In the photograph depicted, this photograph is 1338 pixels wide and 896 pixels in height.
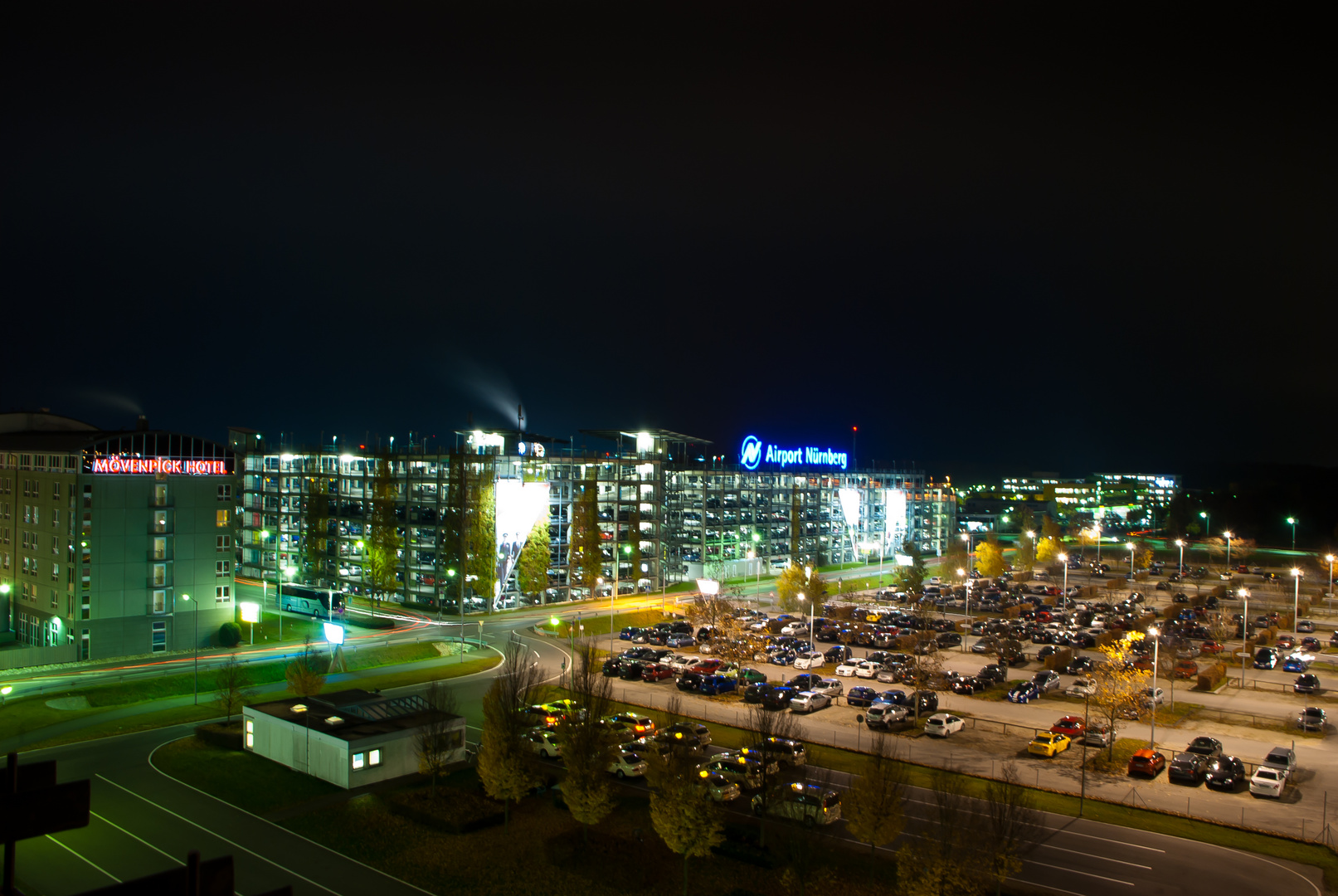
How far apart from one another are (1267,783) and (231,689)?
33.5 meters

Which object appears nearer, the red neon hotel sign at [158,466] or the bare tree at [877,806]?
the bare tree at [877,806]

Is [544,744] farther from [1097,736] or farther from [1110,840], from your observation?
[1097,736]

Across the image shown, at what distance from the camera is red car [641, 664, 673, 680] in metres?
39.0

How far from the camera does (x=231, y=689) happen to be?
30594 millimetres

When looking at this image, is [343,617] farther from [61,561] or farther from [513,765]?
[513,765]

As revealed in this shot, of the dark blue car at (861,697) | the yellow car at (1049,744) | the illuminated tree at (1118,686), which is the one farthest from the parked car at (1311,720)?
the dark blue car at (861,697)

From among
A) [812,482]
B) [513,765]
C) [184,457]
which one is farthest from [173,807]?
[812,482]

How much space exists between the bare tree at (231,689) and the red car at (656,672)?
54.1ft

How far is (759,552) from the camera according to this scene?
79500 millimetres

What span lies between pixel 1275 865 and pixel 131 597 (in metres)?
49.7

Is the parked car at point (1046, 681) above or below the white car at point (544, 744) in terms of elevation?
below

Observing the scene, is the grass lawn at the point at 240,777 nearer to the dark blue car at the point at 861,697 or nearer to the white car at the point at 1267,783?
the dark blue car at the point at 861,697

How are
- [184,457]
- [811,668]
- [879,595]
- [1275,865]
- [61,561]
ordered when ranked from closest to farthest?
[1275,865]
[811,668]
[61,561]
[184,457]
[879,595]

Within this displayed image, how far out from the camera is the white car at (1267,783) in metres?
24.8
